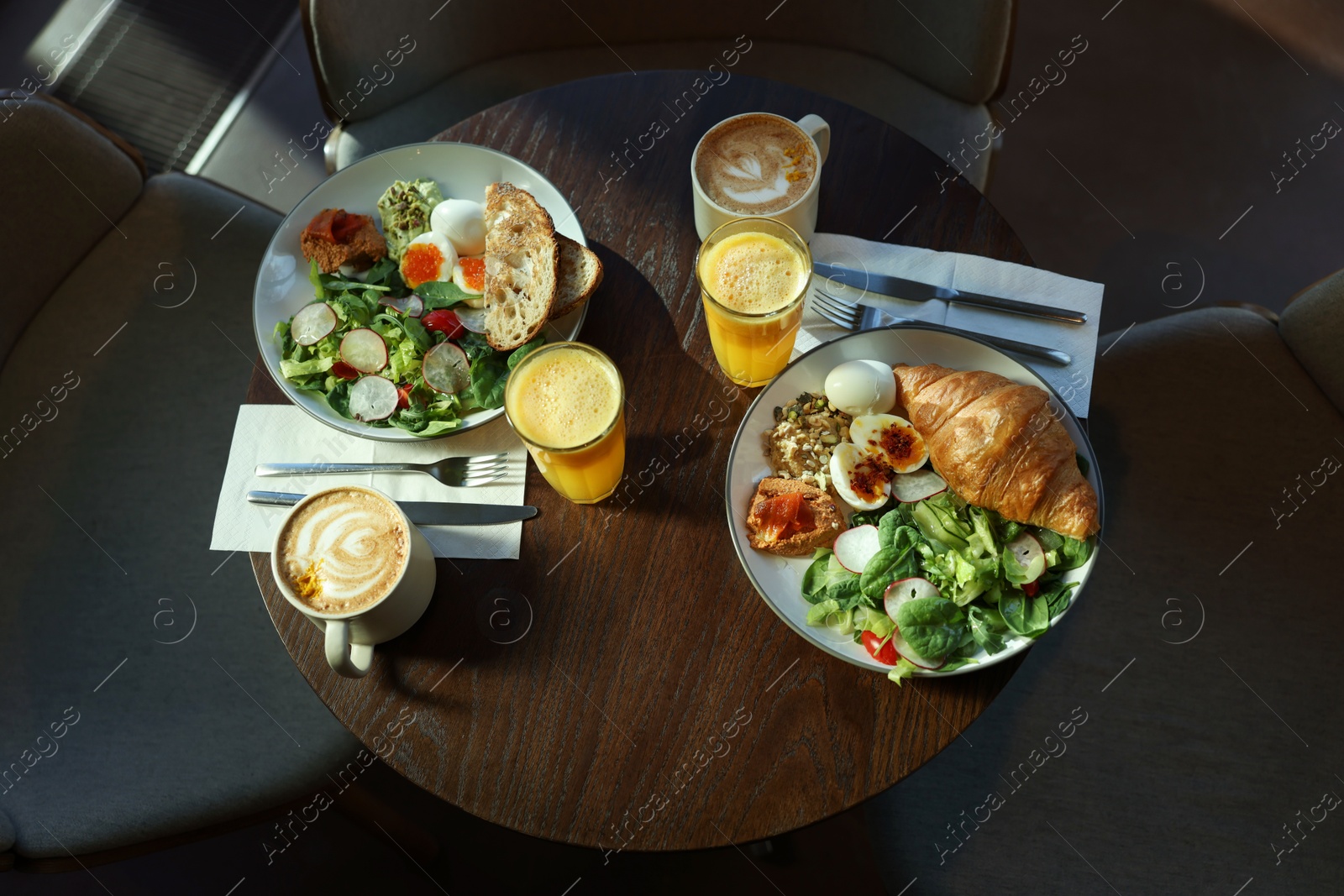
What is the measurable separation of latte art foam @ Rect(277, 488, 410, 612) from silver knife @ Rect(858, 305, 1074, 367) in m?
0.84

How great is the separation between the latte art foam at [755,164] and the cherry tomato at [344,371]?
676mm

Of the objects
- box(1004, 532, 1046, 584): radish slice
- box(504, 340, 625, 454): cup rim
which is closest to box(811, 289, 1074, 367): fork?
box(1004, 532, 1046, 584): radish slice

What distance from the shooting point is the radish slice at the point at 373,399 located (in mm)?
1465

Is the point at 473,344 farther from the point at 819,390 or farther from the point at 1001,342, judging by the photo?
the point at 1001,342

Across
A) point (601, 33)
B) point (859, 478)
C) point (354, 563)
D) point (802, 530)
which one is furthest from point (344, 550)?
point (601, 33)

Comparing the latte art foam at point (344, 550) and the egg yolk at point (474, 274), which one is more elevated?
the egg yolk at point (474, 274)

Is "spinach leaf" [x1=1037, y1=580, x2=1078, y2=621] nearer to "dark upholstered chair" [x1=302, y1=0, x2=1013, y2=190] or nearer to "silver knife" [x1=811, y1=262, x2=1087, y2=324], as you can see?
"silver knife" [x1=811, y1=262, x2=1087, y2=324]

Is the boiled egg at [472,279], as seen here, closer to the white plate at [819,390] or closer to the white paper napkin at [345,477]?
the white paper napkin at [345,477]

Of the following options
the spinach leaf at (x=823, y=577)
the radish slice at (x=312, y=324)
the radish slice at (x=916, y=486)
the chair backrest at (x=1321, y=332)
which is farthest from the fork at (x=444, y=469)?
the chair backrest at (x=1321, y=332)

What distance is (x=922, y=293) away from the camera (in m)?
1.53

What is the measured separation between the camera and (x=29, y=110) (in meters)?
1.78

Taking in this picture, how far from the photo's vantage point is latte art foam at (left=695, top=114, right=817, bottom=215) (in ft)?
4.84

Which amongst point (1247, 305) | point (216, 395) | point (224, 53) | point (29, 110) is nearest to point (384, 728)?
point (216, 395)

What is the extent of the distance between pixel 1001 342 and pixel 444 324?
960 millimetres
